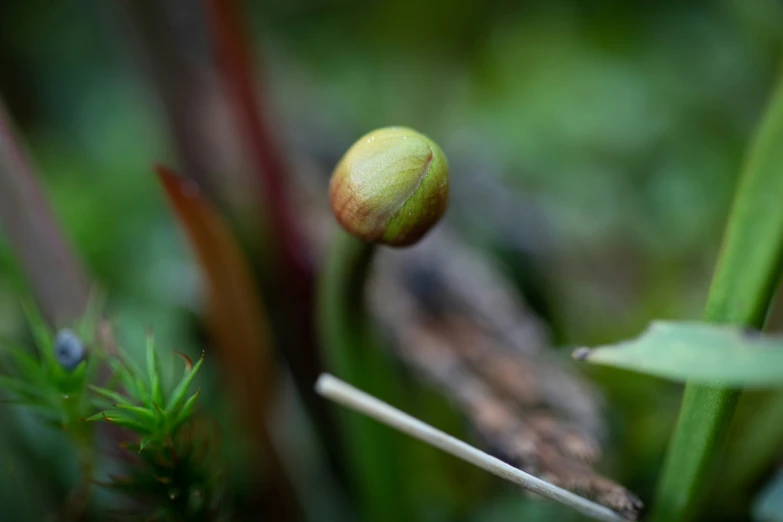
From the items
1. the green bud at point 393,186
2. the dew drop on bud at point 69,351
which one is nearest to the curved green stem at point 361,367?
the green bud at point 393,186

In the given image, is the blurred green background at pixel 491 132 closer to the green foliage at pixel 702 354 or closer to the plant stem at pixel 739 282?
the plant stem at pixel 739 282

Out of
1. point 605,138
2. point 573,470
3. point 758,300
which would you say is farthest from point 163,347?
point 605,138

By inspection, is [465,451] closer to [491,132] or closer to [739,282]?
[739,282]

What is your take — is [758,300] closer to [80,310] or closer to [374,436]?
[374,436]

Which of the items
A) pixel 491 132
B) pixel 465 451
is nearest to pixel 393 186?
pixel 465 451

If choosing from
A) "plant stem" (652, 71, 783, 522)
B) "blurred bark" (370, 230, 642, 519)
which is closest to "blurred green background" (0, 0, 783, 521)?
"blurred bark" (370, 230, 642, 519)
